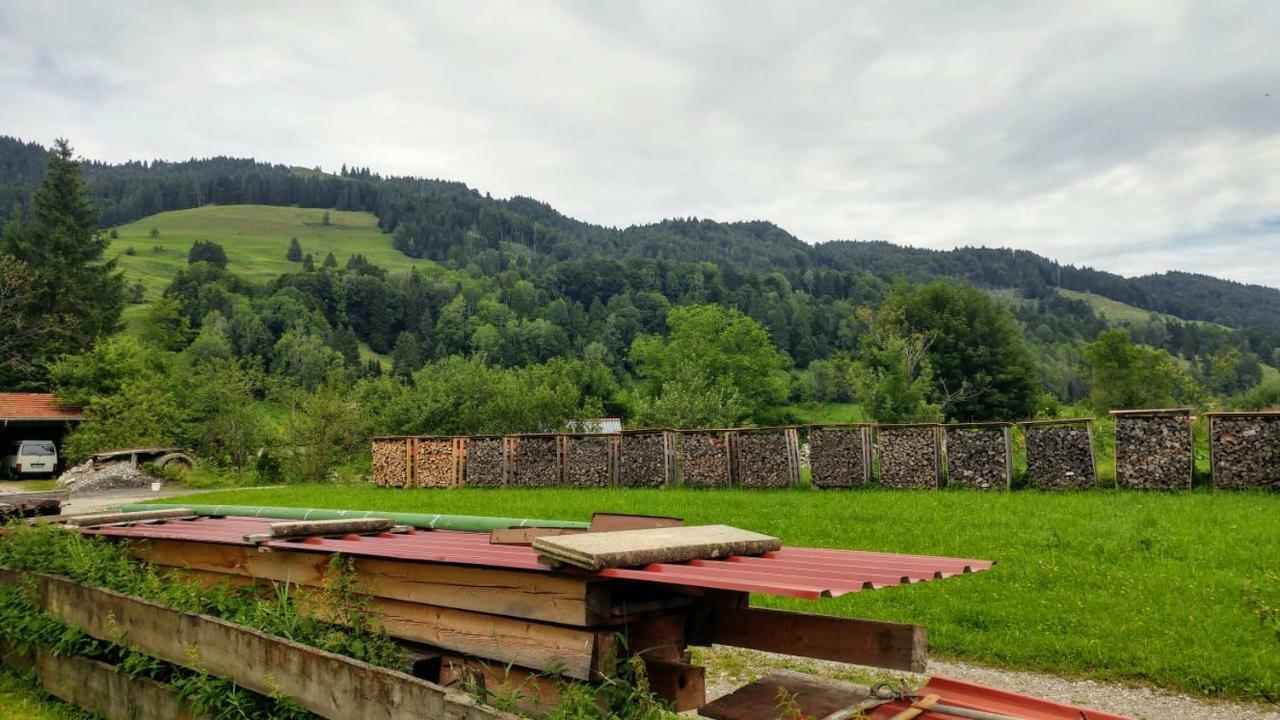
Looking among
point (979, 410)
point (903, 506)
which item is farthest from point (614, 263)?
point (903, 506)

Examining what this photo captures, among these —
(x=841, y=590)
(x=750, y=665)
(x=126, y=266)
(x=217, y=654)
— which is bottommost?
(x=750, y=665)

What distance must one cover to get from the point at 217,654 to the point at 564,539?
8.86 feet

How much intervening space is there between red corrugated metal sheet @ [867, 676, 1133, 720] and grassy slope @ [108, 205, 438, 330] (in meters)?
125

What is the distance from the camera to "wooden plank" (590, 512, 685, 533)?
5328mm

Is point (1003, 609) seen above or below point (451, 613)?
below

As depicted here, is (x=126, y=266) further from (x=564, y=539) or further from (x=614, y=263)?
(x=564, y=539)

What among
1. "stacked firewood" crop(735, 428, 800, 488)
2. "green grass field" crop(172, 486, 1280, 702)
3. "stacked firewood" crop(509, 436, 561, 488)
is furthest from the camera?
"stacked firewood" crop(509, 436, 561, 488)

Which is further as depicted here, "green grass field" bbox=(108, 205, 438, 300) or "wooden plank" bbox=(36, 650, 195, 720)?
"green grass field" bbox=(108, 205, 438, 300)

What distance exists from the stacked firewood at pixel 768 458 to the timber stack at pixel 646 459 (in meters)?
2.29

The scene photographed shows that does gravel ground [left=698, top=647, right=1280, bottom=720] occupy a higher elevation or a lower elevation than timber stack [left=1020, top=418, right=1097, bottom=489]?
lower

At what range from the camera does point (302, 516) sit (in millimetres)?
8211

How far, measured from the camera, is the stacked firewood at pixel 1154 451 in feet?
57.6

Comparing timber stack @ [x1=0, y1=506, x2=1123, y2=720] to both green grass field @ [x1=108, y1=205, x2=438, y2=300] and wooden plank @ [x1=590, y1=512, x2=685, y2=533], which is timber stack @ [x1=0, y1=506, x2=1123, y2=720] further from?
green grass field @ [x1=108, y1=205, x2=438, y2=300]

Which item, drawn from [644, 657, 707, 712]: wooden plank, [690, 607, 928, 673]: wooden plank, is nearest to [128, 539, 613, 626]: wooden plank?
[644, 657, 707, 712]: wooden plank
